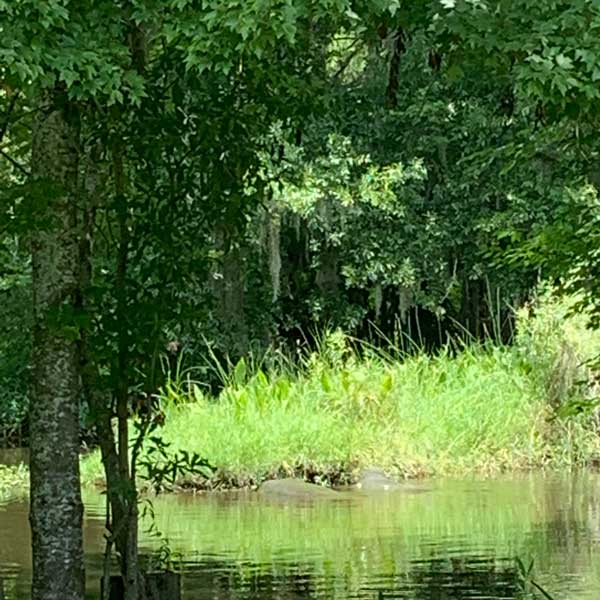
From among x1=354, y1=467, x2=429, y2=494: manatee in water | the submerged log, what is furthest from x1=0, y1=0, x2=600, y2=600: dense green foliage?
x1=354, y1=467, x2=429, y2=494: manatee in water

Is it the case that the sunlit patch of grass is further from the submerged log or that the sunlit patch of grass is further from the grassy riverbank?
the submerged log

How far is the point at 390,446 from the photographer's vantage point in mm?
15188

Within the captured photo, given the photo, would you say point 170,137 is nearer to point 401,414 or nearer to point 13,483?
point 13,483

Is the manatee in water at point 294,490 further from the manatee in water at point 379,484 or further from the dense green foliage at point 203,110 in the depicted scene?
the dense green foliage at point 203,110

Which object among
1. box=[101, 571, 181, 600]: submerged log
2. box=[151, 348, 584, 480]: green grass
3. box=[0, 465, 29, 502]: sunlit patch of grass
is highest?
box=[151, 348, 584, 480]: green grass

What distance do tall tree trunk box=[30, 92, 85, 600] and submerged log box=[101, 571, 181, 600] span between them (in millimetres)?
150

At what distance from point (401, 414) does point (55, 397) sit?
996cm

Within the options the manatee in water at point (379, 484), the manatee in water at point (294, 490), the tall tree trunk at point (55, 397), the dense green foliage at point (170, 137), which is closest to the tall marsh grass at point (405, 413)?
the manatee in water at point (379, 484)

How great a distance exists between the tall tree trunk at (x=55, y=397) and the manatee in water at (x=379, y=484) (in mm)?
7551

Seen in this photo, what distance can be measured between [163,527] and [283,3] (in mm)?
7170

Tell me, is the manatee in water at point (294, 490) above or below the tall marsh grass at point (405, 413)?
below

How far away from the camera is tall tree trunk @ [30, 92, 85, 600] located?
6.16m

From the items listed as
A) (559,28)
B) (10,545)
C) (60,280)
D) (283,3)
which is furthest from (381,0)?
(10,545)

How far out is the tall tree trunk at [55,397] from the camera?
6.16 meters
